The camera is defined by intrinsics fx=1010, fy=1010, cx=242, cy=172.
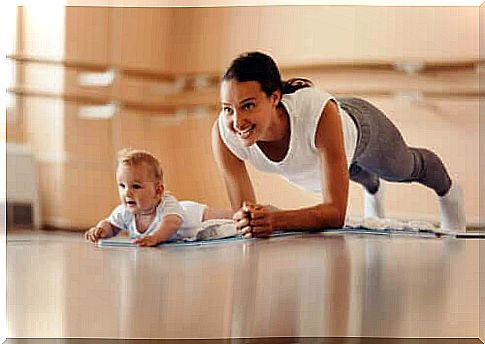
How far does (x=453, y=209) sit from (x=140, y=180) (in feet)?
2.13

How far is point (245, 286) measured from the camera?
2.08 metres

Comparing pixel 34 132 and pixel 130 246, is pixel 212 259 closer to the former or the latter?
pixel 130 246

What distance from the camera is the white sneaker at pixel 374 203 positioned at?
6.81ft

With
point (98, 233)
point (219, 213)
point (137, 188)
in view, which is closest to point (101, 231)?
point (98, 233)

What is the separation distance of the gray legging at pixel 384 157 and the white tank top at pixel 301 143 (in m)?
0.02

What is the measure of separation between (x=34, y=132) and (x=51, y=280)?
1.02 feet

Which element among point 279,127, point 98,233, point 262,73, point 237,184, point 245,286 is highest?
point 262,73

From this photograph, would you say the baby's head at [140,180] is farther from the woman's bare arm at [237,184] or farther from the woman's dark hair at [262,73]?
the woman's dark hair at [262,73]

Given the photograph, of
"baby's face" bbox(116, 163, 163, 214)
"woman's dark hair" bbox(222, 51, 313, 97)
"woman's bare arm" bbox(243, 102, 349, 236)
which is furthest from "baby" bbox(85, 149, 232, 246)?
"woman's dark hair" bbox(222, 51, 313, 97)

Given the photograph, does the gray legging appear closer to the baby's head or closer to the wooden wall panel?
the baby's head

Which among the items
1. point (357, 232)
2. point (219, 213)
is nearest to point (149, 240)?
point (219, 213)

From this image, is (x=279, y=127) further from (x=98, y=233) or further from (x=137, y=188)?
(x=98, y=233)

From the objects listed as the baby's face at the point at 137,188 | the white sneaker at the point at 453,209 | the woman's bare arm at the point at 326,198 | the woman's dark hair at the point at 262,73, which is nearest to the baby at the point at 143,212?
the baby's face at the point at 137,188

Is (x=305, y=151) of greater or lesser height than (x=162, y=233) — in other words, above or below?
above
